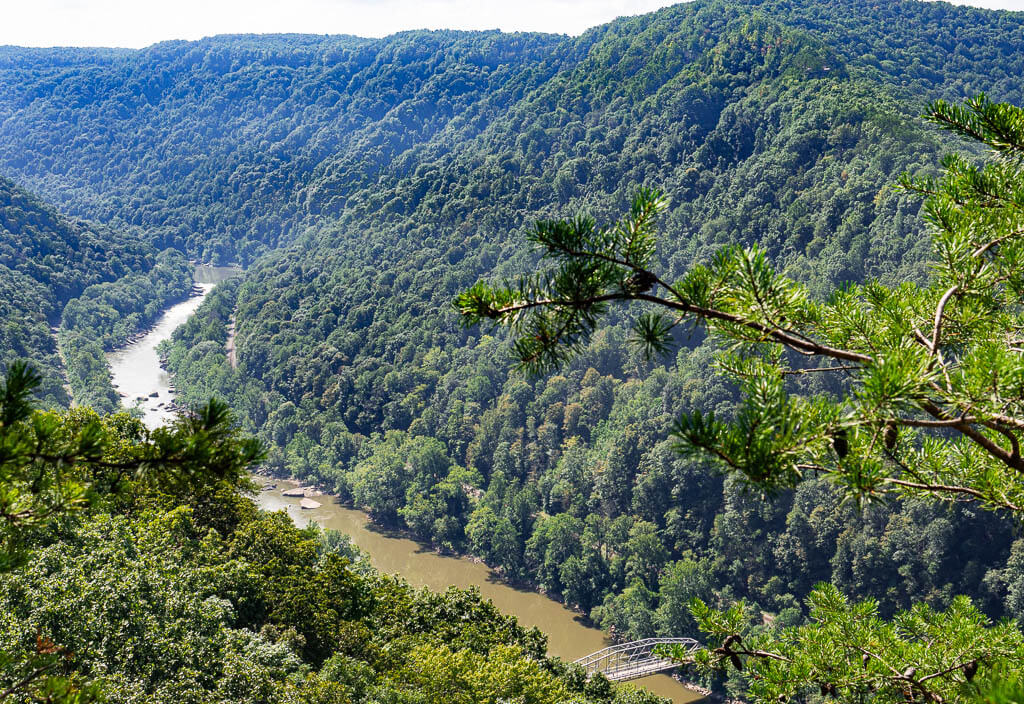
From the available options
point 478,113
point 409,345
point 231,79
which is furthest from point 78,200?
point 409,345

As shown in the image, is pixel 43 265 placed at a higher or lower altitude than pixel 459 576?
higher

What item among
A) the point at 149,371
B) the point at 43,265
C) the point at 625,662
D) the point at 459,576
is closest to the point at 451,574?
the point at 459,576

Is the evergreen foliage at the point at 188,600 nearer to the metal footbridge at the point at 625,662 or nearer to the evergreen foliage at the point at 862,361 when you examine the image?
the evergreen foliage at the point at 862,361

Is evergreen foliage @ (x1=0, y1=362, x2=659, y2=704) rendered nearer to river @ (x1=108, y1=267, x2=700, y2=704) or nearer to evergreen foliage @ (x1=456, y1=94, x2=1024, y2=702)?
evergreen foliage @ (x1=456, y1=94, x2=1024, y2=702)

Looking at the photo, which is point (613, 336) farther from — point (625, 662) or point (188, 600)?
point (188, 600)

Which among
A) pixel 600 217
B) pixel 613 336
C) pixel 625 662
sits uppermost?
pixel 600 217

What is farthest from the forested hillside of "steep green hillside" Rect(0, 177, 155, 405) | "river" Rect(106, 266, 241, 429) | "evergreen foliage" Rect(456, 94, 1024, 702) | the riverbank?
"steep green hillside" Rect(0, 177, 155, 405)

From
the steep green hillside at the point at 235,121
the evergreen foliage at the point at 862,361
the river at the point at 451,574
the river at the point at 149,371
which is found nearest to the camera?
the evergreen foliage at the point at 862,361

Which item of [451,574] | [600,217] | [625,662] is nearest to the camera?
[625,662]

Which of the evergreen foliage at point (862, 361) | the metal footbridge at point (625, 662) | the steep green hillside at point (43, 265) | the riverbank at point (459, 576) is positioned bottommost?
the riverbank at point (459, 576)

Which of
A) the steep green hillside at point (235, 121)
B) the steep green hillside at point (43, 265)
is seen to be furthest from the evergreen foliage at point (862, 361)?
the steep green hillside at point (235, 121)
